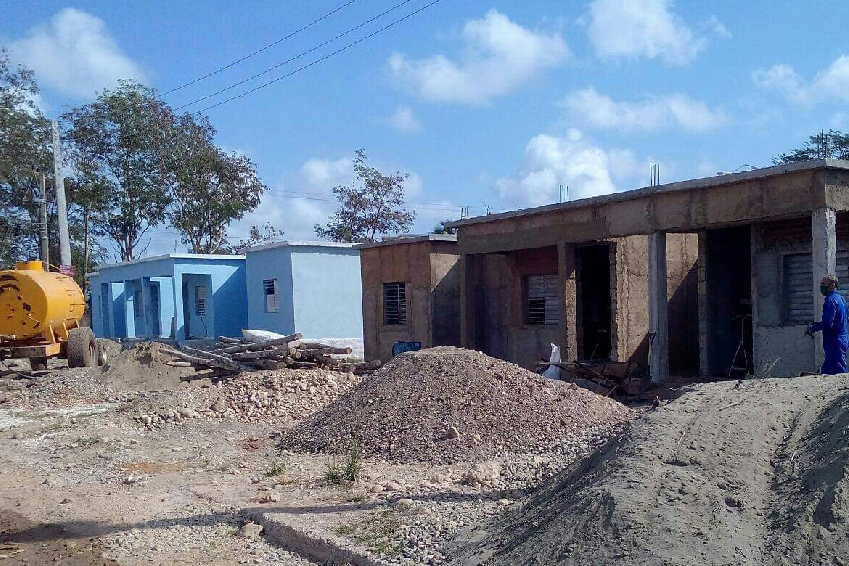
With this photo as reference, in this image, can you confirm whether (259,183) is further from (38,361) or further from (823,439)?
(823,439)

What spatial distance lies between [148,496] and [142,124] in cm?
2880

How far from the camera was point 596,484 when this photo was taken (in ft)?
16.4

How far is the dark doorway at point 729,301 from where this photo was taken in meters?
14.9

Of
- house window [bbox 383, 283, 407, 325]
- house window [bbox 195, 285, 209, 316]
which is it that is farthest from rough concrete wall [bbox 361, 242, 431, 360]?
house window [bbox 195, 285, 209, 316]

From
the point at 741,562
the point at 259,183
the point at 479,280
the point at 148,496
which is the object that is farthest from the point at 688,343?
the point at 259,183

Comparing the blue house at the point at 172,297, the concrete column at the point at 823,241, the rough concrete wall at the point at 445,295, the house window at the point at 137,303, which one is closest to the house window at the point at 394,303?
the rough concrete wall at the point at 445,295

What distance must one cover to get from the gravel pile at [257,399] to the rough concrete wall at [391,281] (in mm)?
4239

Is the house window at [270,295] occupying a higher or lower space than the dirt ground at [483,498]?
higher

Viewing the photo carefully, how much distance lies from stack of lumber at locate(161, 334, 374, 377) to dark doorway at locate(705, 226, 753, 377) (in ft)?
21.6

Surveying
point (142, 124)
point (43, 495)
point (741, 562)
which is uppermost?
point (142, 124)

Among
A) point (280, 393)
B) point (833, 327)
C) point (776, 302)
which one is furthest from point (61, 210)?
point (833, 327)

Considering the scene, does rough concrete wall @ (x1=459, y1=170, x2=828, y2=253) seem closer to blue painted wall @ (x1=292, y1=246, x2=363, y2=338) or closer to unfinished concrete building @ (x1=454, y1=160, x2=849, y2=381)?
unfinished concrete building @ (x1=454, y1=160, x2=849, y2=381)

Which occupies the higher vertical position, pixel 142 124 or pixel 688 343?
pixel 142 124

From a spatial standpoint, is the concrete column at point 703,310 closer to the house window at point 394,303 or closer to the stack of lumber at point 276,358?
the stack of lumber at point 276,358
